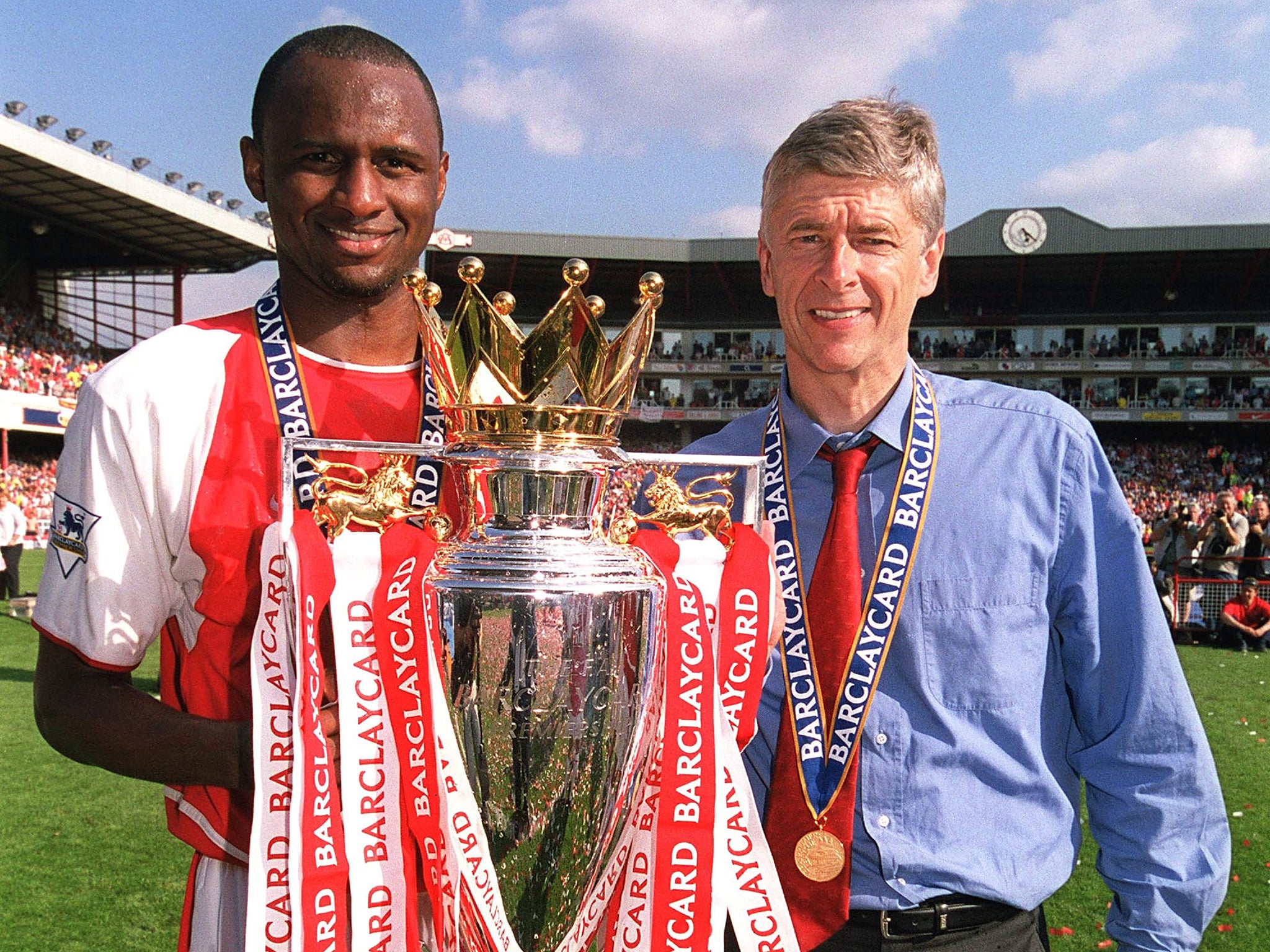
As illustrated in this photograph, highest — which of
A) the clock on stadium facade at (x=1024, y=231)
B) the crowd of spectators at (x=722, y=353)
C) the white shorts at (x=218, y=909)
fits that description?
the clock on stadium facade at (x=1024, y=231)

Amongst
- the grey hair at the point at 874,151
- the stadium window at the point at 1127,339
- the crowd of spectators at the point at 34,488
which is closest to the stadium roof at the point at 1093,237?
the stadium window at the point at 1127,339

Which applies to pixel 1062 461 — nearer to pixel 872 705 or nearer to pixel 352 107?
pixel 872 705

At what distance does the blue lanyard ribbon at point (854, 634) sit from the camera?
66.3 inches

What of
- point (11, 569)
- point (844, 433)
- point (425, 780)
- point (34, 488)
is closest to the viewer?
point (425, 780)

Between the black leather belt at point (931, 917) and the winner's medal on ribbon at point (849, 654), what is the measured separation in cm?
11

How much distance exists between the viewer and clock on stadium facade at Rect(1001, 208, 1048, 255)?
3466 centimetres

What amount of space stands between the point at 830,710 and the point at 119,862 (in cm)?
450

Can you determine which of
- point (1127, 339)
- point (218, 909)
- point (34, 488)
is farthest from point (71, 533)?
point (1127, 339)

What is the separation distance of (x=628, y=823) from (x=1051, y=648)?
2.73 feet

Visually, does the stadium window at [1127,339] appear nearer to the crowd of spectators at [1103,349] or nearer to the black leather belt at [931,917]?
the crowd of spectators at [1103,349]

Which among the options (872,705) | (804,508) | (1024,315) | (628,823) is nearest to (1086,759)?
(872,705)

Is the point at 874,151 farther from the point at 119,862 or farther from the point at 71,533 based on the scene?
the point at 119,862

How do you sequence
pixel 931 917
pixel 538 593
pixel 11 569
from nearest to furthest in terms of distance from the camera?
pixel 538 593, pixel 931 917, pixel 11 569

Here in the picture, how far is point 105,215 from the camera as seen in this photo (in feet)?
103
